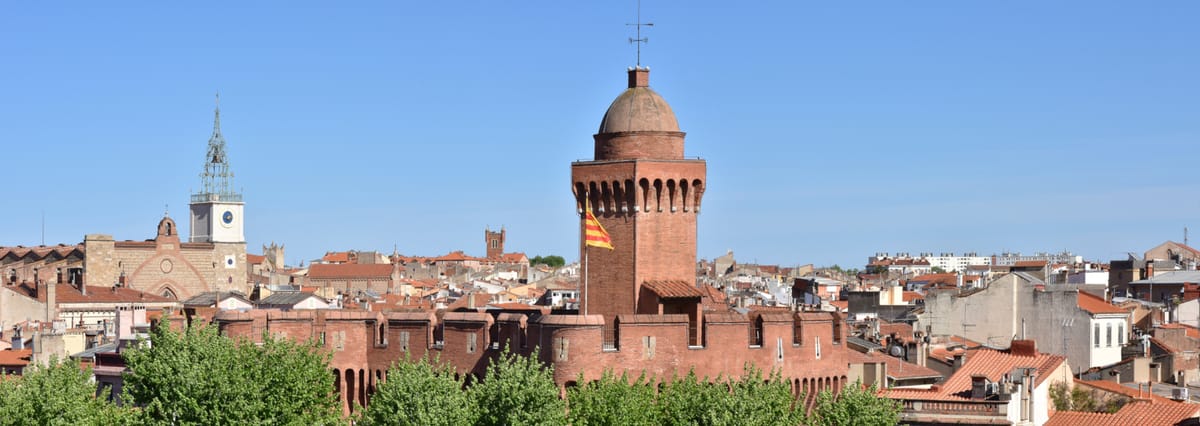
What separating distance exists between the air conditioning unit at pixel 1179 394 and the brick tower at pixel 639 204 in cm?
1835

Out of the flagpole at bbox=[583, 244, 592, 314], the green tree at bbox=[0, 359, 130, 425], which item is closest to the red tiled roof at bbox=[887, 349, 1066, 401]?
the flagpole at bbox=[583, 244, 592, 314]

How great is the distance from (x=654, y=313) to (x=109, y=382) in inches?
945

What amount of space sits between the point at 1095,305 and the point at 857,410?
4208cm

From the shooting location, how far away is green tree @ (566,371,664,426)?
49188 mm

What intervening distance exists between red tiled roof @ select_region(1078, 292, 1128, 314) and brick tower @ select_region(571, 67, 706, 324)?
113 ft

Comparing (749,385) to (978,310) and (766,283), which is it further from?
(766,283)

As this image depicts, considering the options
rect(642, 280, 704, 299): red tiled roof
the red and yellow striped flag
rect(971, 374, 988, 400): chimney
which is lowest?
rect(971, 374, 988, 400): chimney

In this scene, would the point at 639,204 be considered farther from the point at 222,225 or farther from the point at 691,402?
the point at 222,225

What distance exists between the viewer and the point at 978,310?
9106cm

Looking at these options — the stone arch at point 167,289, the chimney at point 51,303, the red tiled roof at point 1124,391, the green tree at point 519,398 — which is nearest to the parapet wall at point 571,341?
the green tree at point 519,398

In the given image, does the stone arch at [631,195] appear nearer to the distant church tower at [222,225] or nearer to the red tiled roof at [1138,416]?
the red tiled roof at [1138,416]

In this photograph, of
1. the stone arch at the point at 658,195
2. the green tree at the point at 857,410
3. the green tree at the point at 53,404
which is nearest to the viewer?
the green tree at the point at 857,410

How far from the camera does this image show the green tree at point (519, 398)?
48031 millimetres

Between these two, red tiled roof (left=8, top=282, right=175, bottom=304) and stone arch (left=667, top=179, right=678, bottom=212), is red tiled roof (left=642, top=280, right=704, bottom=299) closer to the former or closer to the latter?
stone arch (left=667, top=179, right=678, bottom=212)
